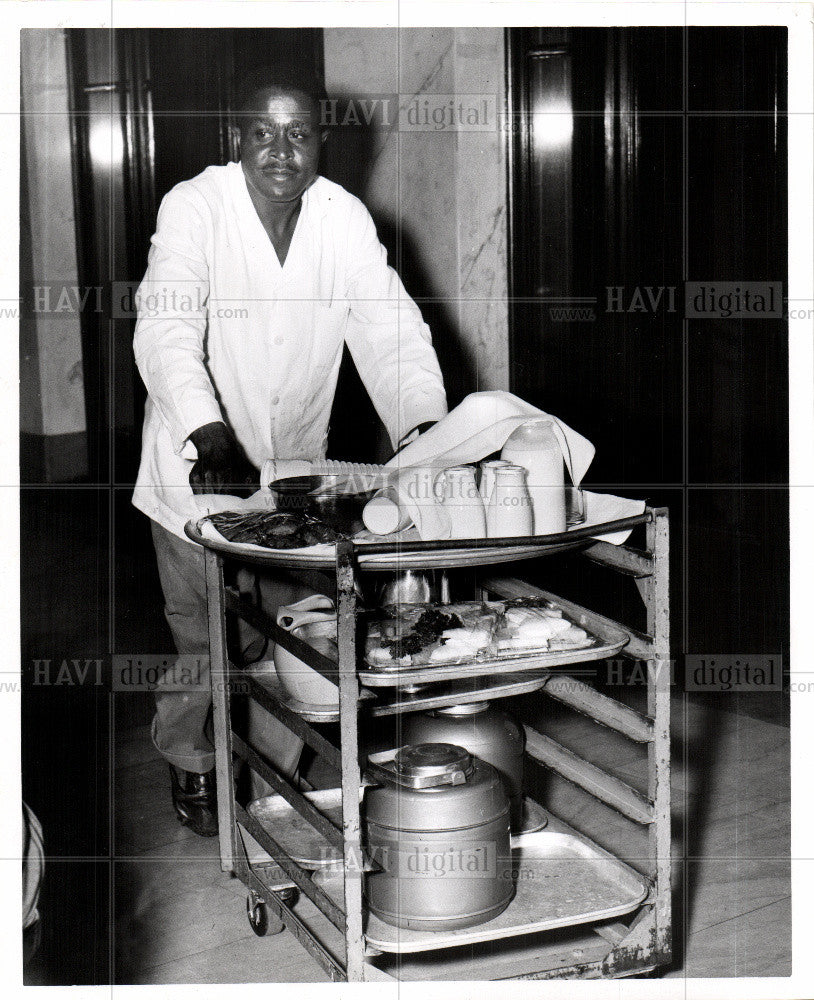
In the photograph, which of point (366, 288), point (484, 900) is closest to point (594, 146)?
point (366, 288)

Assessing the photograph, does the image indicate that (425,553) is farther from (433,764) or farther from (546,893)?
(546,893)

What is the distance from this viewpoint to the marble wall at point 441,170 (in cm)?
384

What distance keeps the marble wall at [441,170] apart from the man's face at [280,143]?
1.26m

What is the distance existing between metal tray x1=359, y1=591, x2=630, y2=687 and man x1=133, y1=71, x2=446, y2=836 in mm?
705

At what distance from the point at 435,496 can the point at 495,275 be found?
2.14 metres

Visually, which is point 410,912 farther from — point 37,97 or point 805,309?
point 37,97

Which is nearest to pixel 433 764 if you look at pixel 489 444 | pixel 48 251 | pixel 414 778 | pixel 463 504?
pixel 414 778

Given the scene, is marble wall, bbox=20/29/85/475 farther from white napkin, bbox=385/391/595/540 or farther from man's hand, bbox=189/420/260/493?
white napkin, bbox=385/391/595/540

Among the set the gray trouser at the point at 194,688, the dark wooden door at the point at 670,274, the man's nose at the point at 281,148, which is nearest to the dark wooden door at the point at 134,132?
the dark wooden door at the point at 670,274

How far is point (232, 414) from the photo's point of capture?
2.95 m

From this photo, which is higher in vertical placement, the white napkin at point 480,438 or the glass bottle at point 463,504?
the white napkin at point 480,438

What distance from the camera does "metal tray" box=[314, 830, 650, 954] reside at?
196 cm

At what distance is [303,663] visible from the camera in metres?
2.17

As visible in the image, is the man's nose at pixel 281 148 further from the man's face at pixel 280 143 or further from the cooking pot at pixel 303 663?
the cooking pot at pixel 303 663
